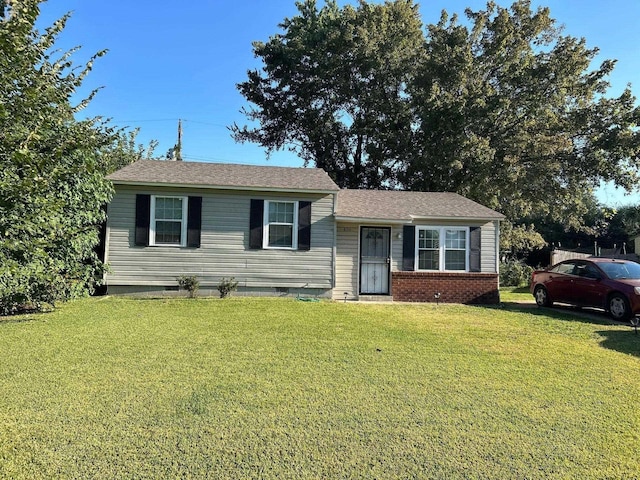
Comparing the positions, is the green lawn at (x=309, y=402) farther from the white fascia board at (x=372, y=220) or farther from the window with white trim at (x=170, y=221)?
the white fascia board at (x=372, y=220)

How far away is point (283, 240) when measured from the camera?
37.6ft

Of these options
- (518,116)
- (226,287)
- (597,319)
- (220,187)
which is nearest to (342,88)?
(518,116)

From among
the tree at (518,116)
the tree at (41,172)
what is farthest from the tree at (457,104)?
the tree at (41,172)

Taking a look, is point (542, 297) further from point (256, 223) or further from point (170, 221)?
point (170, 221)

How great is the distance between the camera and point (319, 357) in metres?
5.45

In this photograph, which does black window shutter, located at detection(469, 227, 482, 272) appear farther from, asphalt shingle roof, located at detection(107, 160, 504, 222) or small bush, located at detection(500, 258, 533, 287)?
small bush, located at detection(500, 258, 533, 287)

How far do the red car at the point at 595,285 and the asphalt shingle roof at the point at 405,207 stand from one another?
7.52 feet

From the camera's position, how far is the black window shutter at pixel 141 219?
10938 millimetres

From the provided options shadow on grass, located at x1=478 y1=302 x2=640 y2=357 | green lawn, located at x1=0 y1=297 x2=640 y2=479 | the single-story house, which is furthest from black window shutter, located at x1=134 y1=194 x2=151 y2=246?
shadow on grass, located at x1=478 y1=302 x2=640 y2=357

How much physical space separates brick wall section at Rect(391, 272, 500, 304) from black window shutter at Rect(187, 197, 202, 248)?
563cm

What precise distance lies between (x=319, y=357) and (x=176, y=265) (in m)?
6.96

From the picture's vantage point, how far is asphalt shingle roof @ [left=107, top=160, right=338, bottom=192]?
36.0ft

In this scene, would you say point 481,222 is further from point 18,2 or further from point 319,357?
point 18,2

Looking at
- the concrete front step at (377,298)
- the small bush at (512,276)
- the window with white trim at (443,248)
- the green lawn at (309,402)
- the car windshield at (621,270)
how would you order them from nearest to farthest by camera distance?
the green lawn at (309,402) → the car windshield at (621,270) → the concrete front step at (377,298) → the window with white trim at (443,248) → the small bush at (512,276)
